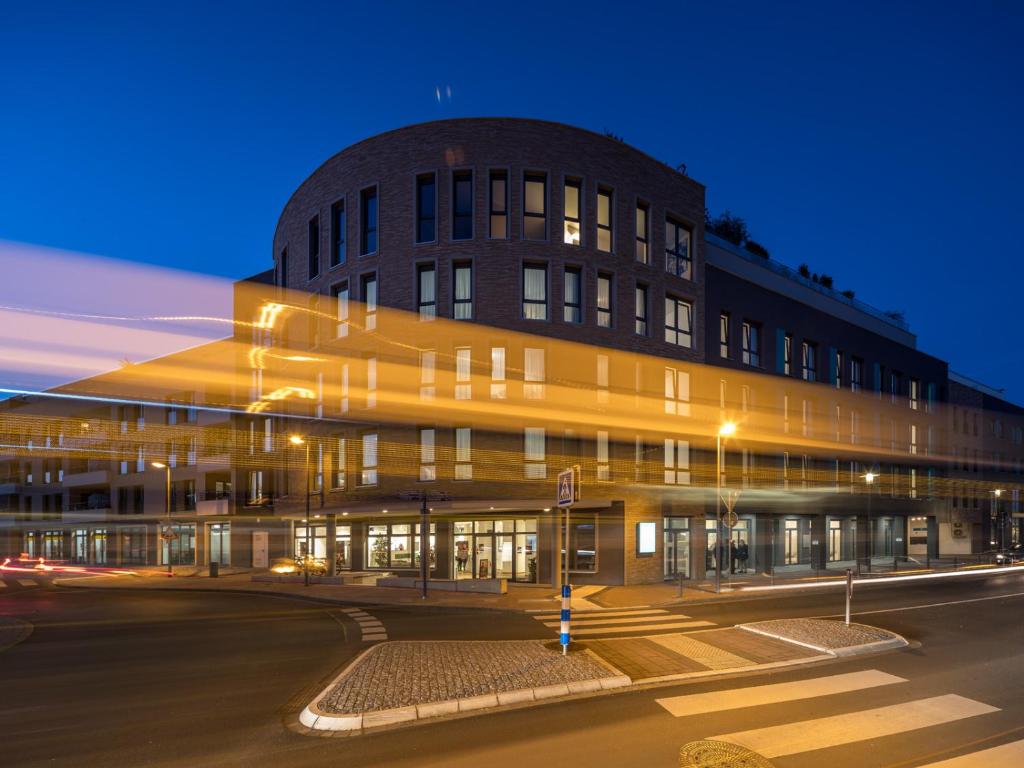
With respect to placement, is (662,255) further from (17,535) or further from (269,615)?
(17,535)

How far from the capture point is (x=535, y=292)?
99.6ft

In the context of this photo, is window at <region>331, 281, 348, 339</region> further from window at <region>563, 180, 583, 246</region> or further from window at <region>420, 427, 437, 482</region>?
window at <region>563, 180, 583, 246</region>

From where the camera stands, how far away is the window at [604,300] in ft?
102

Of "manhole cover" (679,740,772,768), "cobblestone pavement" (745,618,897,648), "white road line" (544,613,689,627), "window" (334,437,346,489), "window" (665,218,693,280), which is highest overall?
"window" (665,218,693,280)

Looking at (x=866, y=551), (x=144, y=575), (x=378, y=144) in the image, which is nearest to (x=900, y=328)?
(x=866, y=551)

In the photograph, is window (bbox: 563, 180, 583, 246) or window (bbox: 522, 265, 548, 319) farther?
window (bbox: 563, 180, 583, 246)

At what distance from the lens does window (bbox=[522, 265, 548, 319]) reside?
3004 cm

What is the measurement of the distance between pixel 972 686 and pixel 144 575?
144 feet

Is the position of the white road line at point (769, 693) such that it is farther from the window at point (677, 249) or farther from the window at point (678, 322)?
the window at point (677, 249)

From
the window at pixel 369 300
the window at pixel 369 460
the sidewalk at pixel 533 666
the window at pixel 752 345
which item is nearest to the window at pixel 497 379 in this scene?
the window at pixel 369 300

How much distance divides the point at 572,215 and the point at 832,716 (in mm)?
24594

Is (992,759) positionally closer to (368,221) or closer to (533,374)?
(533,374)

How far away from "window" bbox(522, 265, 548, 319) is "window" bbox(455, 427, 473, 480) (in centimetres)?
543

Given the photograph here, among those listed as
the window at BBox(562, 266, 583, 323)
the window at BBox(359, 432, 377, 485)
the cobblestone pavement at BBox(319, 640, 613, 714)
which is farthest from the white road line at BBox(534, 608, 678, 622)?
the window at BBox(359, 432, 377, 485)
